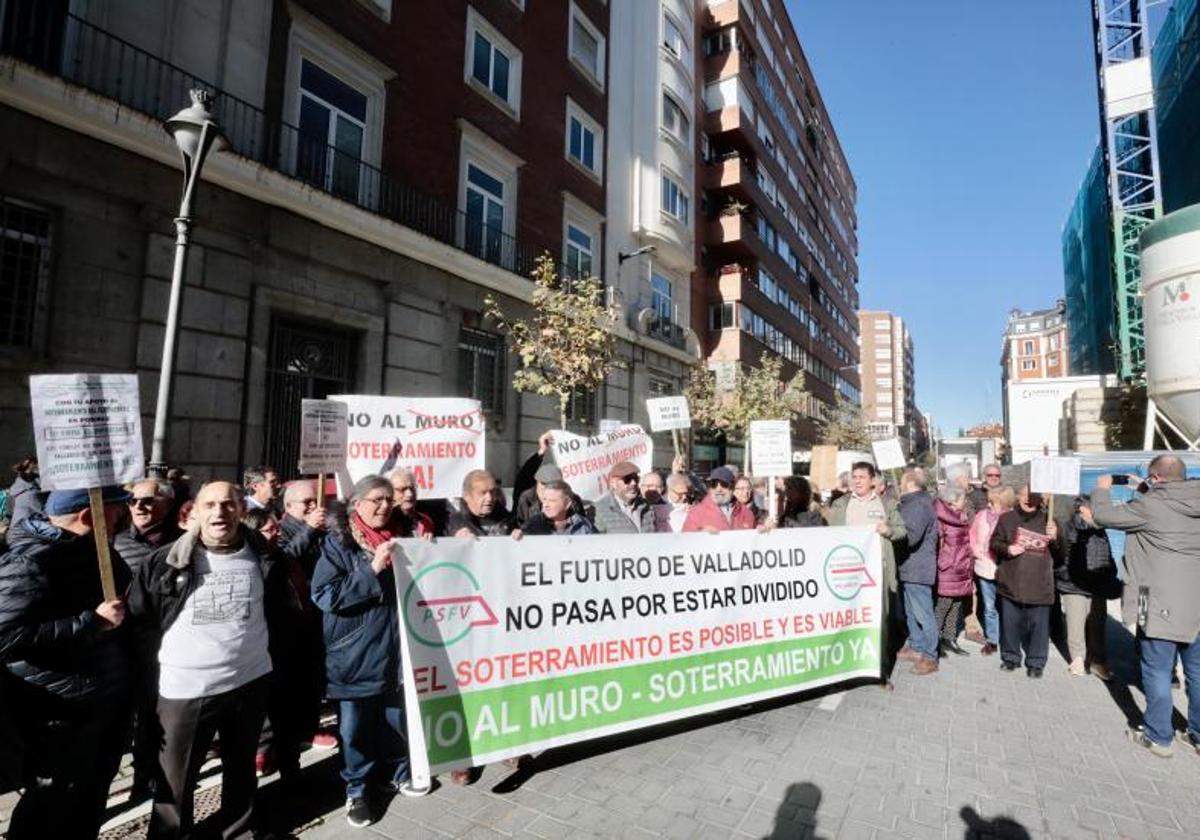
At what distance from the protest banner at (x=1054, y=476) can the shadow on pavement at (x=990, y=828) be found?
3981 mm

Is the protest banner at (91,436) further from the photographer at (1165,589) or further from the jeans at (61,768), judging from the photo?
the photographer at (1165,589)

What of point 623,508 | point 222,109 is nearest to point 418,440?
point 623,508

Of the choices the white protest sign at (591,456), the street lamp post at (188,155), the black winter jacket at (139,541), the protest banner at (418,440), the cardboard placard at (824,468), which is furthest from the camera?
the cardboard placard at (824,468)

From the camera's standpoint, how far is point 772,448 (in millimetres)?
6957

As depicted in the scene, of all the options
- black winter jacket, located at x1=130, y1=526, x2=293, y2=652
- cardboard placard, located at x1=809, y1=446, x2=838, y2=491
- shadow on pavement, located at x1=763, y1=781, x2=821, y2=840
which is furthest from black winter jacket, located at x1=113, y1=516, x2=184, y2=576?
cardboard placard, located at x1=809, y1=446, x2=838, y2=491

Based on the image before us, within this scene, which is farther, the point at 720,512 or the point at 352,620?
the point at 720,512

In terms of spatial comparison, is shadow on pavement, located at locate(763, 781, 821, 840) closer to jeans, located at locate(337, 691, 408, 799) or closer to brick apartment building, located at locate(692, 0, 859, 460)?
jeans, located at locate(337, 691, 408, 799)

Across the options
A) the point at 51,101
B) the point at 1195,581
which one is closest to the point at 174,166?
the point at 51,101

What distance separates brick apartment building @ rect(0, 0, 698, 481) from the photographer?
10.7 meters

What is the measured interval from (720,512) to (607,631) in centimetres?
224

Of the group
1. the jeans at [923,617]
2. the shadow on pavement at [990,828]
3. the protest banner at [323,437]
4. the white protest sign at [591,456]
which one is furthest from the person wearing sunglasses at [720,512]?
the protest banner at [323,437]

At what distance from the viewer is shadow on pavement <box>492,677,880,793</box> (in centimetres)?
387

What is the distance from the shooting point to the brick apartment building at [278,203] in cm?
787

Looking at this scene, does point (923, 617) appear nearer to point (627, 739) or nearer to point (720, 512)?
point (720, 512)
